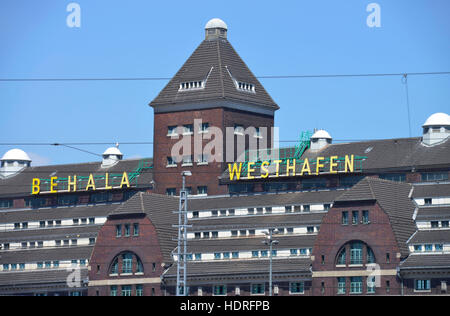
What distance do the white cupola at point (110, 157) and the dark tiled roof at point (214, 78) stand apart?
50.9 ft

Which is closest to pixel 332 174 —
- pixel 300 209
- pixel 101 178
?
pixel 300 209

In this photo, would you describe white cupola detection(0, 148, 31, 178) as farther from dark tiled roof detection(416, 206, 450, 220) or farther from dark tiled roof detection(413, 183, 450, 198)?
dark tiled roof detection(416, 206, 450, 220)

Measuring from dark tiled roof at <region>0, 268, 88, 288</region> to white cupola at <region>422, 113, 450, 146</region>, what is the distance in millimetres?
46712

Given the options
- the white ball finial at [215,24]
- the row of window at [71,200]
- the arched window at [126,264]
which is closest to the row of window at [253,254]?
the arched window at [126,264]

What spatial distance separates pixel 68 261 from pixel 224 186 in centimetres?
2279

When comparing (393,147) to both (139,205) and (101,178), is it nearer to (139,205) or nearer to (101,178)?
(139,205)

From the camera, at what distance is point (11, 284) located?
441 feet

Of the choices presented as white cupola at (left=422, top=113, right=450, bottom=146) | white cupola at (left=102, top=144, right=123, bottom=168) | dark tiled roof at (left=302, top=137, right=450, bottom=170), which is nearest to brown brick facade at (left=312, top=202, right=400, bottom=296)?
dark tiled roof at (left=302, top=137, right=450, bottom=170)

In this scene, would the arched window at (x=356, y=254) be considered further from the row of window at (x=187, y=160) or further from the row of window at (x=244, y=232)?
the row of window at (x=187, y=160)

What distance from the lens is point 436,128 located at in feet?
408

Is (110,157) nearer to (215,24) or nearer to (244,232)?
(215,24)

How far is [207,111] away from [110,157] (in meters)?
22.0
